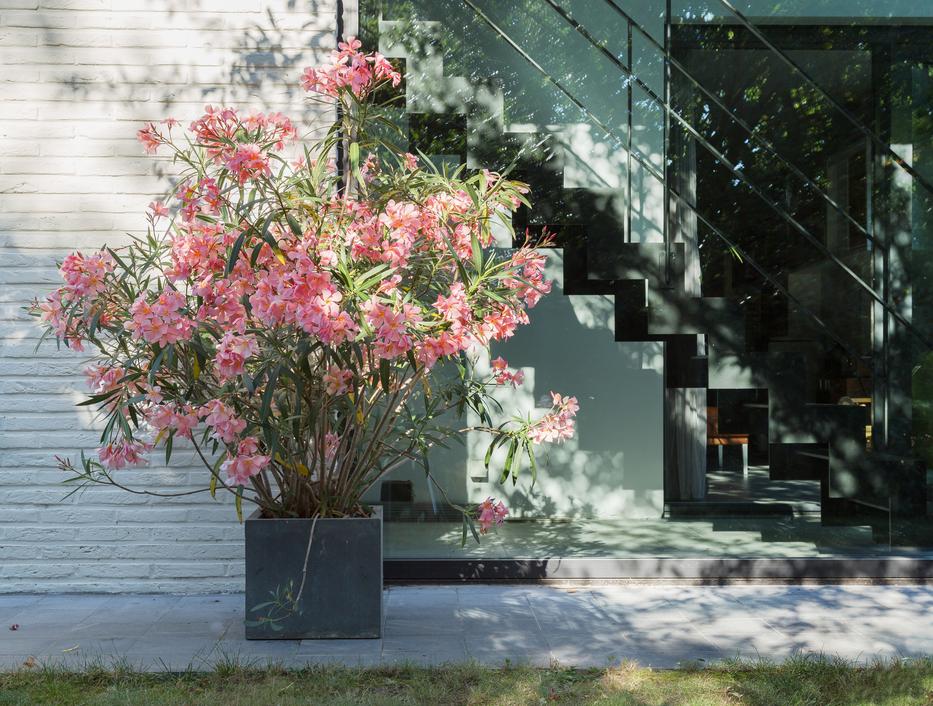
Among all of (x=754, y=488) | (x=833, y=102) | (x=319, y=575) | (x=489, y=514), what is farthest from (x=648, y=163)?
(x=319, y=575)

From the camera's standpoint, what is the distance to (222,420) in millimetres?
3105

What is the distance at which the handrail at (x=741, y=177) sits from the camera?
4805 mm

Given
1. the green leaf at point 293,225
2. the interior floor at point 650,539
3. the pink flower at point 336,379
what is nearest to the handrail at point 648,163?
the interior floor at point 650,539

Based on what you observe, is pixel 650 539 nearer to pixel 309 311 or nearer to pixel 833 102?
pixel 833 102

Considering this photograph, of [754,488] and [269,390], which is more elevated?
[269,390]

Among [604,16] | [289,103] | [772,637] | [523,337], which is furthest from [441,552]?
[604,16]

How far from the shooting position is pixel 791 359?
4.66 m

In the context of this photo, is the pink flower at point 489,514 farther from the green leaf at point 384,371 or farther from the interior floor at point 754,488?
the interior floor at point 754,488

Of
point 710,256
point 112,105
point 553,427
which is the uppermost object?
point 112,105

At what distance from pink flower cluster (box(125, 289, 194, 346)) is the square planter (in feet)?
3.06

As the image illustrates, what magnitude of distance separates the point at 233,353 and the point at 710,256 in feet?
9.74

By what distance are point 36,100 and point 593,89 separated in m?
2.95

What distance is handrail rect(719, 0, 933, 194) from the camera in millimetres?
4833

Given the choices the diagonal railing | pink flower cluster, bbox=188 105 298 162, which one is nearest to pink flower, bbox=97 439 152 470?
pink flower cluster, bbox=188 105 298 162
